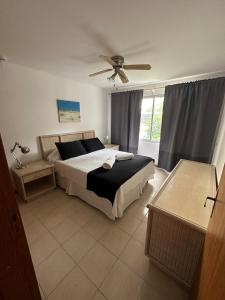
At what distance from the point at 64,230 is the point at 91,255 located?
20.6 inches

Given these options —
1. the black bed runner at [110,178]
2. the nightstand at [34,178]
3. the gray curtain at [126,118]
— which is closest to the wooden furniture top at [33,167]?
the nightstand at [34,178]

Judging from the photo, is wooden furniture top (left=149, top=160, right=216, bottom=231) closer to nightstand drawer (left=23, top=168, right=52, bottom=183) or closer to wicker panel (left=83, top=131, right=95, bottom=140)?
nightstand drawer (left=23, top=168, right=52, bottom=183)

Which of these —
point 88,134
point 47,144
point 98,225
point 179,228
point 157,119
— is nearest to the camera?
point 179,228

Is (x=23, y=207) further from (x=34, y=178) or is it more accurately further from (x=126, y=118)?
(x=126, y=118)

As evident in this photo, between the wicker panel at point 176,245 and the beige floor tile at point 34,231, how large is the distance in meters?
1.40

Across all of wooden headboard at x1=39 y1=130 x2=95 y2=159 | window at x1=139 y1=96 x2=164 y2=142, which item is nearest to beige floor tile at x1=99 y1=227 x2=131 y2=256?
wooden headboard at x1=39 y1=130 x2=95 y2=159

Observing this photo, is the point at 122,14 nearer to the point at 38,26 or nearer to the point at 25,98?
the point at 38,26

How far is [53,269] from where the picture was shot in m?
1.33

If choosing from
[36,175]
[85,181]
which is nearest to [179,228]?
[85,181]

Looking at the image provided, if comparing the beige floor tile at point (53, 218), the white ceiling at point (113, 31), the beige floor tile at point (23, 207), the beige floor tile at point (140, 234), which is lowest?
the beige floor tile at point (140, 234)

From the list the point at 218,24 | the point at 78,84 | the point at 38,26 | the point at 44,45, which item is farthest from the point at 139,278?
the point at 78,84

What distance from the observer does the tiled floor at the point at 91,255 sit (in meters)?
1.17

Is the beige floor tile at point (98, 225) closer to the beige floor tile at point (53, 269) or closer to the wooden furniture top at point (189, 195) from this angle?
the beige floor tile at point (53, 269)

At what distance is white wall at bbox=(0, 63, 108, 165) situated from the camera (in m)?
2.28
